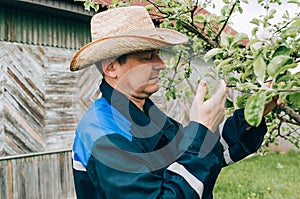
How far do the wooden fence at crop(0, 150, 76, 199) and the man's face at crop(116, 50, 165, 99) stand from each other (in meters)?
3.83

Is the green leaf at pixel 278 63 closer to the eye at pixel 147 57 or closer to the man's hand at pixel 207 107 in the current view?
the man's hand at pixel 207 107

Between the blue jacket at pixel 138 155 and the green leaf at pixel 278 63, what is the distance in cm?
52

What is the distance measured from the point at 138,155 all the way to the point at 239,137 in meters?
0.62

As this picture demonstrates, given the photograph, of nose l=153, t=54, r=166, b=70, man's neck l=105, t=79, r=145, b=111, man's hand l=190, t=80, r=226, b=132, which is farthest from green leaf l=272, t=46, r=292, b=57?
man's neck l=105, t=79, r=145, b=111

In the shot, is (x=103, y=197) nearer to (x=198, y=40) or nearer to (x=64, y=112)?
(x=198, y=40)

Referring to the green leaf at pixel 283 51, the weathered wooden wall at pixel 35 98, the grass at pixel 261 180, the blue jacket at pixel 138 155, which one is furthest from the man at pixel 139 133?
the grass at pixel 261 180

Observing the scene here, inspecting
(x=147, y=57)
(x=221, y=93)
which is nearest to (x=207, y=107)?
(x=221, y=93)

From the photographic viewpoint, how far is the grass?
6.71m

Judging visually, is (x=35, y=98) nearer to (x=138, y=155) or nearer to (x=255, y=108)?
(x=138, y=155)

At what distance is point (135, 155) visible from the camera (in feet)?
5.91

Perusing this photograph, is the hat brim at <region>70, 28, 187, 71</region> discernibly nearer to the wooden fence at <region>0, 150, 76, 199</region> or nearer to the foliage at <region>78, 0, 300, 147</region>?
the foliage at <region>78, 0, 300, 147</region>

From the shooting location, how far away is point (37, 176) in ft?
19.7

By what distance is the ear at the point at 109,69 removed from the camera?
6.93ft

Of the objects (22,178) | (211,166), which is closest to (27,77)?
(22,178)
